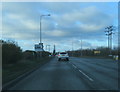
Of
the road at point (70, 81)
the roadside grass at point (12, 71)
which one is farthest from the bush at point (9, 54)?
the road at point (70, 81)

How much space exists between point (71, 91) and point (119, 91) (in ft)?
7.06

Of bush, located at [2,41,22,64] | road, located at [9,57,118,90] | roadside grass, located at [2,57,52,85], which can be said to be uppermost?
bush, located at [2,41,22,64]

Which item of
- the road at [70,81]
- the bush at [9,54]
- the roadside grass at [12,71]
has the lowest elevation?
the road at [70,81]

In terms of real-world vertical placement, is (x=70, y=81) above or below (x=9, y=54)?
below

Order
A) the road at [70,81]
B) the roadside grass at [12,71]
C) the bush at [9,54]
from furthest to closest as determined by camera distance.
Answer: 1. the bush at [9,54]
2. the roadside grass at [12,71]
3. the road at [70,81]

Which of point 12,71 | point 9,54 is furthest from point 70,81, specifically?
point 9,54

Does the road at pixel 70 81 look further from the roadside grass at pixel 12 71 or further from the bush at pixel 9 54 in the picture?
the bush at pixel 9 54

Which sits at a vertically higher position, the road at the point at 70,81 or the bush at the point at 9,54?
the bush at the point at 9,54

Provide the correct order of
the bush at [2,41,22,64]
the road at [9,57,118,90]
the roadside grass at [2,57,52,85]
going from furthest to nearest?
the bush at [2,41,22,64], the roadside grass at [2,57,52,85], the road at [9,57,118,90]

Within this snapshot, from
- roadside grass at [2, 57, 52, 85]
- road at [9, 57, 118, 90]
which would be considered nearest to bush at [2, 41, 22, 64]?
roadside grass at [2, 57, 52, 85]

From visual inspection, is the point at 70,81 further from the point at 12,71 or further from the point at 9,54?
the point at 9,54

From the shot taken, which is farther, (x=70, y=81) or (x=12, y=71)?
(x=12, y=71)

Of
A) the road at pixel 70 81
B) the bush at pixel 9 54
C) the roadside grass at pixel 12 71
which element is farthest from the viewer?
the bush at pixel 9 54

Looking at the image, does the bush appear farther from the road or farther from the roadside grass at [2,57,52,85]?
the road
